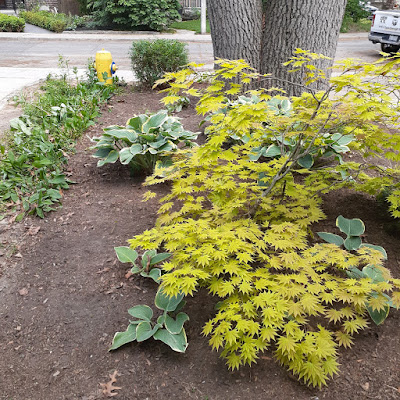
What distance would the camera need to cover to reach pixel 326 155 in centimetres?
406

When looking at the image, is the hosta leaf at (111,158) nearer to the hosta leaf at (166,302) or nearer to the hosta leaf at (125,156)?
the hosta leaf at (125,156)

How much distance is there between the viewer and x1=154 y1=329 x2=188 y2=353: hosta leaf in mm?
2287

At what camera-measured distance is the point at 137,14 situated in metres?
17.7

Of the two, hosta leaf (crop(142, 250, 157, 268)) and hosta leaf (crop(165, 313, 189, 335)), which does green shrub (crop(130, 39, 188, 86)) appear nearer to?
hosta leaf (crop(142, 250, 157, 268))

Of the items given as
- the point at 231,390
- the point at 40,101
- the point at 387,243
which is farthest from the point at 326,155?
the point at 40,101

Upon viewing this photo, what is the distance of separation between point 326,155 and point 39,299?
311 centimetres

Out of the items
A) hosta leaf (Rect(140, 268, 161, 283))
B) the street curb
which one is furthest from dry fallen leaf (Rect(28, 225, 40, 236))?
the street curb

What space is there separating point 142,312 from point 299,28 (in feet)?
11.7

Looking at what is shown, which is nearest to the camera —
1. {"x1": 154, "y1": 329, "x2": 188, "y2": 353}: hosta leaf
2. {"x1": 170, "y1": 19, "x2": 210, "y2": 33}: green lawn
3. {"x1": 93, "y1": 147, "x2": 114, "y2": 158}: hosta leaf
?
{"x1": 154, "y1": 329, "x2": 188, "y2": 353}: hosta leaf

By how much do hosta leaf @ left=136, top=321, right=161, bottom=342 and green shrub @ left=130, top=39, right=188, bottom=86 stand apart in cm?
552

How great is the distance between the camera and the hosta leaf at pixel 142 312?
2.46 metres

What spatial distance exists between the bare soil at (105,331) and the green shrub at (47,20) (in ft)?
56.9

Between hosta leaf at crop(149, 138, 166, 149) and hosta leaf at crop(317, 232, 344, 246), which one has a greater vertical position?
hosta leaf at crop(149, 138, 166, 149)

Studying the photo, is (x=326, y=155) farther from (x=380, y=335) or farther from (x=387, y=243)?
(x=380, y=335)
